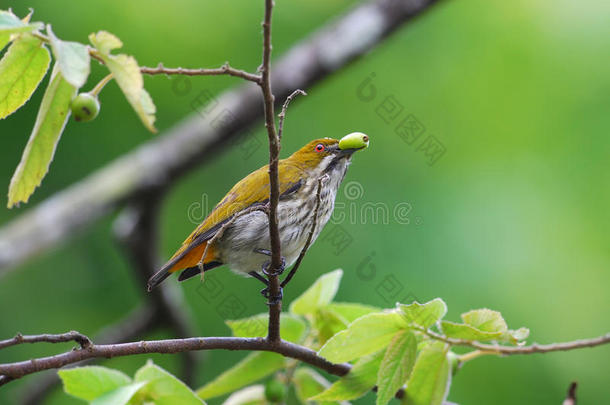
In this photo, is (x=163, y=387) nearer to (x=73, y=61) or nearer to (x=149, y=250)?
(x=73, y=61)

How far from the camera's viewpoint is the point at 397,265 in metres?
4.60

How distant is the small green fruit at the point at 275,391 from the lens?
2283mm

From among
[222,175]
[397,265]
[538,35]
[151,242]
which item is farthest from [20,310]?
[538,35]

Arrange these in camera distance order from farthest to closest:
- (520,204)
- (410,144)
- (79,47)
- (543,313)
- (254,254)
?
(410,144)
(520,204)
(543,313)
(254,254)
(79,47)

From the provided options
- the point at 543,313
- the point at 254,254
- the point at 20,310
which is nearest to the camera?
the point at 254,254

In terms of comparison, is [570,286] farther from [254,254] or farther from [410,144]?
[254,254]

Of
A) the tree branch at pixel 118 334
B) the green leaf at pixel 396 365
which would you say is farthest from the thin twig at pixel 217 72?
the tree branch at pixel 118 334

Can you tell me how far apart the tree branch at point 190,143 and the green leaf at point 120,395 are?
2675 mm

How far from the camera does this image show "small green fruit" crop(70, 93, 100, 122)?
1.61 meters

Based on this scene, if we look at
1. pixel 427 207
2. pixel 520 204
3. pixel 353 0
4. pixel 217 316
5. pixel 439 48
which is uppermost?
pixel 353 0

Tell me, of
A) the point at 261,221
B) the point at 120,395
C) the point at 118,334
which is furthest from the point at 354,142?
the point at 118,334

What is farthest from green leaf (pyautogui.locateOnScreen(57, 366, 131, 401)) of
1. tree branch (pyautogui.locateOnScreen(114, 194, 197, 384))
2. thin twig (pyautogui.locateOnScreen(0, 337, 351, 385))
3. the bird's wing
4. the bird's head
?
tree branch (pyautogui.locateOnScreen(114, 194, 197, 384))

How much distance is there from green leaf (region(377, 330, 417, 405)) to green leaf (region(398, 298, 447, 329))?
0.18 ft

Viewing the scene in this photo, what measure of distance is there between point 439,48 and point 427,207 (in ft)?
5.15
